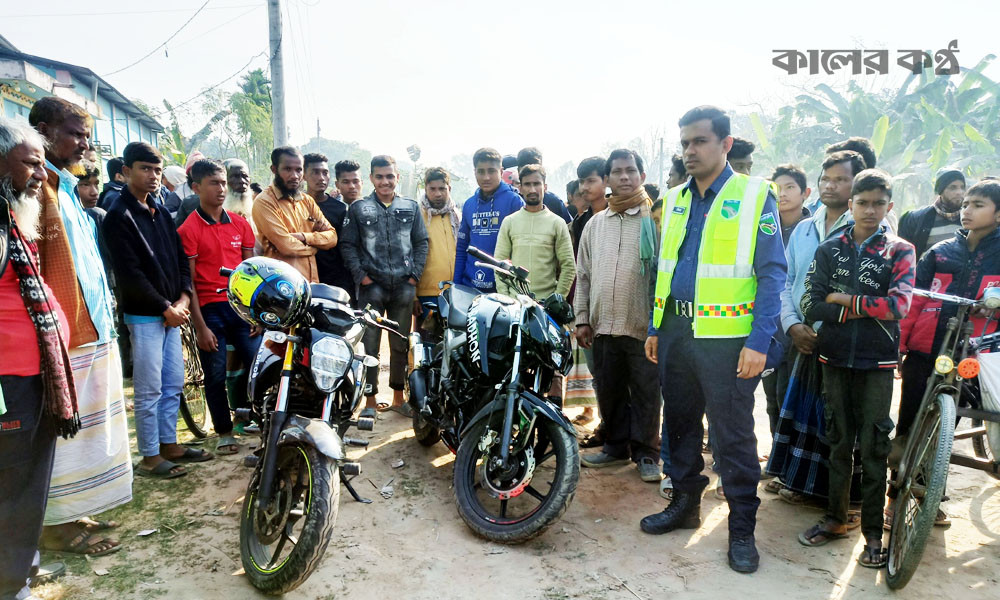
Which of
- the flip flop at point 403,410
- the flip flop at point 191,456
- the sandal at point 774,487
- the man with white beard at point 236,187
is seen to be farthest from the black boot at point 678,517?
the man with white beard at point 236,187

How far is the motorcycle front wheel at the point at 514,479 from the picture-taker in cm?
285

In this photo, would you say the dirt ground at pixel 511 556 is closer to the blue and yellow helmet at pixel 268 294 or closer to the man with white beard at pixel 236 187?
the blue and yellow helmet at pixel 268 294

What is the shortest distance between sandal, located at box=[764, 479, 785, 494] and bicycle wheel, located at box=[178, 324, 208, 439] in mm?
4050

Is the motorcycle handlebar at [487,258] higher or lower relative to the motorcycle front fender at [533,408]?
higher

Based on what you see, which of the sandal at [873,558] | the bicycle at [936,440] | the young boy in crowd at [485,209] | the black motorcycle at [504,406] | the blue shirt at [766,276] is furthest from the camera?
the young boy in crowd at [485,209]

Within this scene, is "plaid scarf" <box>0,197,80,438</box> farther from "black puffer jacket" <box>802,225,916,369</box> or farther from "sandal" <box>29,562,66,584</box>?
"black puffer jacket" <box>802,225,916,369</box>

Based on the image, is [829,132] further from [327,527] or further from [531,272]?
[327,527]

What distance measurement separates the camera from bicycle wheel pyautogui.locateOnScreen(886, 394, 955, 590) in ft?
8.02

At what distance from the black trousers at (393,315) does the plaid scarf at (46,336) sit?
2411mm

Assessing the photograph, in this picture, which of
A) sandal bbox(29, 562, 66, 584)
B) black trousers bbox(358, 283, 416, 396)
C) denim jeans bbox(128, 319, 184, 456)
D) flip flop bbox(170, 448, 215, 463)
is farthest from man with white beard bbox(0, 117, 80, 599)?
black trousers bbox(358, 283, 416, 396)

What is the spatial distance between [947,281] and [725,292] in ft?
5.20

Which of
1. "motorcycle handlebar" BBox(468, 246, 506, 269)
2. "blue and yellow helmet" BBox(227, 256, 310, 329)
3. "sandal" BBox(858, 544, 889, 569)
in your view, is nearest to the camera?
"blue and yellow helmet" BBox(227, 256, 310, 329)

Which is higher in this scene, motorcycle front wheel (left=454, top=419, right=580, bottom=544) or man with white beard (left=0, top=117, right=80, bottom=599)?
man with white beard (left=0, top=117, right=80, bottom=599)

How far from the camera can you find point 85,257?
9.42ft
